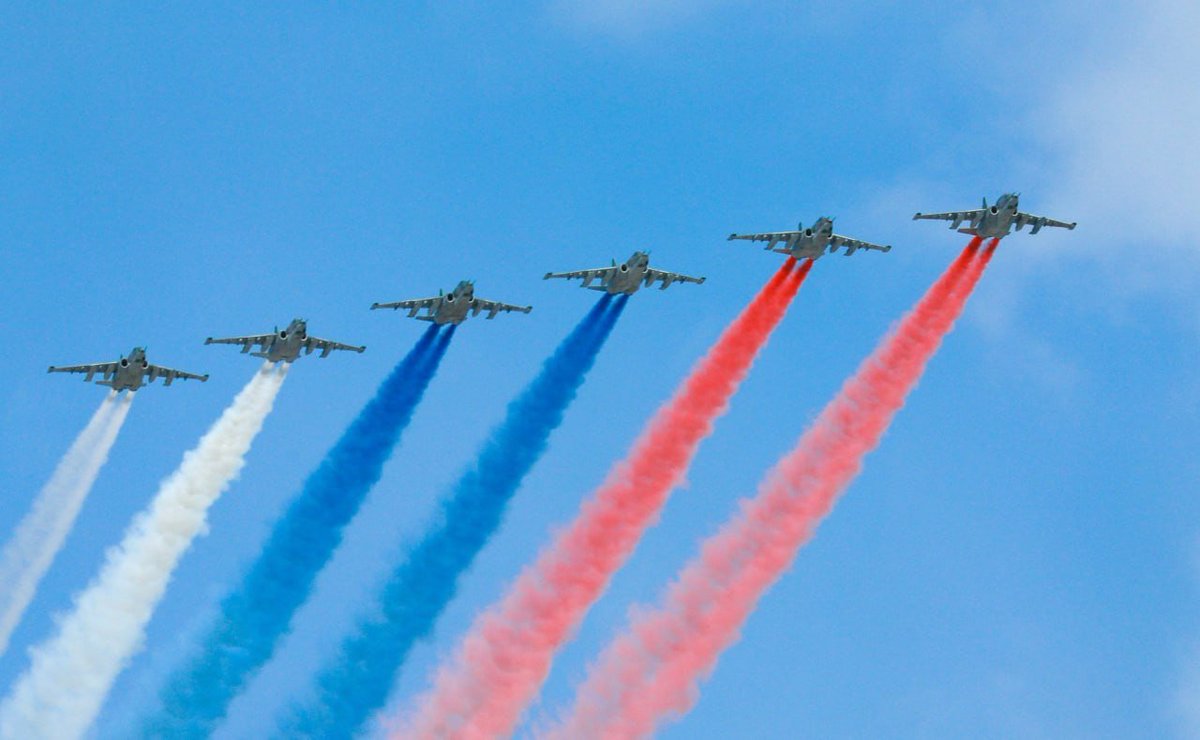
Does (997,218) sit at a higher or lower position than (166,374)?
higher

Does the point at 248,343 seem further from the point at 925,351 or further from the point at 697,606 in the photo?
the point at 925,351

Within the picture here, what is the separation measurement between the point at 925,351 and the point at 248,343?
29.4 metres

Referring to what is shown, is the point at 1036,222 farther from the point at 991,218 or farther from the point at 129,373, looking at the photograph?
the point at 129,373

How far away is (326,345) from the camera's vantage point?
236 ft

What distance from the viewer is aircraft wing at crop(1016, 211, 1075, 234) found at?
7044 centimetres

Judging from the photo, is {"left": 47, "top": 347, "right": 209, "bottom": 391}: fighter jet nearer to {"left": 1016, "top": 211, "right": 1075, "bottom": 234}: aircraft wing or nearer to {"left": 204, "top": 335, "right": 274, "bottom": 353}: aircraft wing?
{"left": 204, "top": 335, "right": 274, "bottom": 353}: aircraft wing

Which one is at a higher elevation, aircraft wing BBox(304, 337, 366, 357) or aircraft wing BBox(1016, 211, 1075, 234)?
aircraft wing BBox(1016, 211, 1075, 234)

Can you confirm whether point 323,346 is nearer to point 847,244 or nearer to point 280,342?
point 280,342

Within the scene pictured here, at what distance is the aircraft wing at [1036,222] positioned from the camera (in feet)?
231

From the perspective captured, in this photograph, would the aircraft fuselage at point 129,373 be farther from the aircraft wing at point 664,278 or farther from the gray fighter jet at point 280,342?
the aircraft wing at point 664,278

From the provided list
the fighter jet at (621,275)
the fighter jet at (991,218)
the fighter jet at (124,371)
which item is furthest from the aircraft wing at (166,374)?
the fighter jet at (991,218)

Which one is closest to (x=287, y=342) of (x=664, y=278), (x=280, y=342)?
(x=280, y=342)

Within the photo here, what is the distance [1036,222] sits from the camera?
71.0 meters

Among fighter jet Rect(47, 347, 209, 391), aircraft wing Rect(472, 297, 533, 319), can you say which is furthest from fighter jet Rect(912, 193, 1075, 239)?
fighter jet Rect(47, 347, 209, 391)
